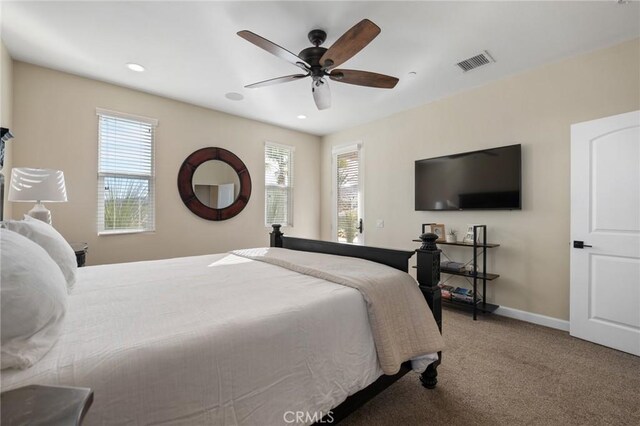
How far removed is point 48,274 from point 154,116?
3269 mm

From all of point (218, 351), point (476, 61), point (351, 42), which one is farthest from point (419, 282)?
point (476, 61)

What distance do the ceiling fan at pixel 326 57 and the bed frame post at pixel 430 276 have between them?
1.40 m

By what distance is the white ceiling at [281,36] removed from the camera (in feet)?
7.16

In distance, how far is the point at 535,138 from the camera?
10.2 ft

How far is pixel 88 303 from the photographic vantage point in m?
1.37

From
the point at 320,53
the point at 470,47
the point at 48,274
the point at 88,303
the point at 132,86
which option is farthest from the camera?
the point at 132,86

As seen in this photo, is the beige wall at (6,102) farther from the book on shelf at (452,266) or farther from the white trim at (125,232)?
the book on shelf at (452,266)

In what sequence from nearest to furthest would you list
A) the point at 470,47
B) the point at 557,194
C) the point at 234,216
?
the point at 470,47 < the point at 557,194 < the point at 234,216

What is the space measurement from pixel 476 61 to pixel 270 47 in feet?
7.16

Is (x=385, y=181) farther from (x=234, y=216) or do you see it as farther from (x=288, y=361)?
(x=288, y=361)

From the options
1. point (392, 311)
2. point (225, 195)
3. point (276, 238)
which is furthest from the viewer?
point (225, 195)

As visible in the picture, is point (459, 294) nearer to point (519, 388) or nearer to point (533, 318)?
point (533, 318)

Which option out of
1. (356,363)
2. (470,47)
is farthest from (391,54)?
(356,363)
